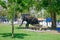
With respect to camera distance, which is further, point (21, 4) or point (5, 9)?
point (21, 4)

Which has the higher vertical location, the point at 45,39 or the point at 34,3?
the point at 34,3

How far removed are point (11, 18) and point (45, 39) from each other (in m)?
3.88

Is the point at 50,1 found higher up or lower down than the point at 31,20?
higher up

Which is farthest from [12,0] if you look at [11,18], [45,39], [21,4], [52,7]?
[21,4]

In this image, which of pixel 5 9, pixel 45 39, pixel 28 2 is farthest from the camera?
pixel 28 2

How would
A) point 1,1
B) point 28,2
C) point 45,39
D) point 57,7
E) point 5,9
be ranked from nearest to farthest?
point 45,39 < point 5,9 < point 1,1 < point 57,7 < point 28,2

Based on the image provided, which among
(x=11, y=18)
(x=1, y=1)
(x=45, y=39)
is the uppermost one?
(x=1, y=1)

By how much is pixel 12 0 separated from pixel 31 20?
14670 millimetres

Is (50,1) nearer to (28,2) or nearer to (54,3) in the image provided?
(54,3)

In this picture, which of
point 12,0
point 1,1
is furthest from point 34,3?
point 12,0

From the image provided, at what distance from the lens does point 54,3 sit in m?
26.6

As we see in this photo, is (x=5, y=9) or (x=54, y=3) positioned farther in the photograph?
(x=54, y=3)

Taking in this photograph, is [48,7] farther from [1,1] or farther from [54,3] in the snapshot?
[1,1]

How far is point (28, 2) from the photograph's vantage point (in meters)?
29.4
